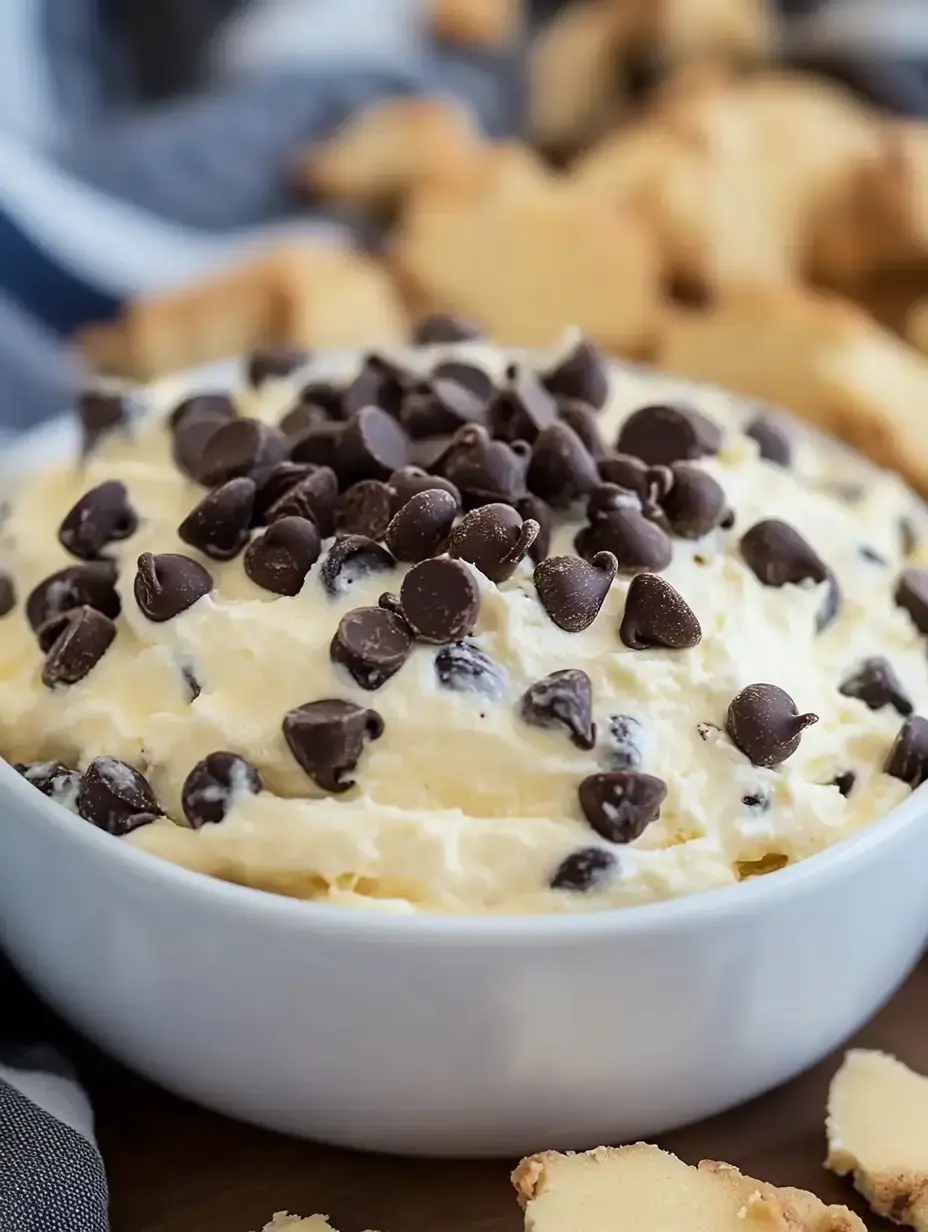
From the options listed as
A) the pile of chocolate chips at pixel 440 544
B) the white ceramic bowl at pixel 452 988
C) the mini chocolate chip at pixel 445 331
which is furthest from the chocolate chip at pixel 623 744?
the mini chocolate chip at pixel 445 331

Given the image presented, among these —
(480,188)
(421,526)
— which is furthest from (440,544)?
(480,188)

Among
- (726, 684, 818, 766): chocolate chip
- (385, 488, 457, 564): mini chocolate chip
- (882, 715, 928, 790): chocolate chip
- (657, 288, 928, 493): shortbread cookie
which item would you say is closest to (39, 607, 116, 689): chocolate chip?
(385, 488, 457, 564): mini chocolate chip

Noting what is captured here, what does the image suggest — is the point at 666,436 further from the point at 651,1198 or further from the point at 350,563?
the point at 651,1198

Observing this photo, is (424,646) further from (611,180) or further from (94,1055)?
(611,180)

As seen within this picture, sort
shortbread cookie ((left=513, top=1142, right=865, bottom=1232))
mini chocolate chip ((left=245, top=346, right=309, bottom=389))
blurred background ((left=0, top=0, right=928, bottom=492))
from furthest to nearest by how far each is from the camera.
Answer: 1. blurred background ((left=0, top=0, right=928, bottom=492))
2. mini chocolate chip ((left=245, top=346, right=309, bottom=389))
3. shortbread cookie ((left=513, top=1142, right=865, bottom=1232))

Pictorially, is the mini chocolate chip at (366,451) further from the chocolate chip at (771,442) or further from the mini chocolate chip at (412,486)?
the chocolate chip at (771,442)

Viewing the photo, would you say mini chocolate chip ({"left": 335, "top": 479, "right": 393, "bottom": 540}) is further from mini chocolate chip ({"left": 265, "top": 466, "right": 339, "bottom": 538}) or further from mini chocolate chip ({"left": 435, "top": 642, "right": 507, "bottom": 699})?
mini chocolate chip ({"left": 435, "top": 642, "right": 507, "bottom": 699})
